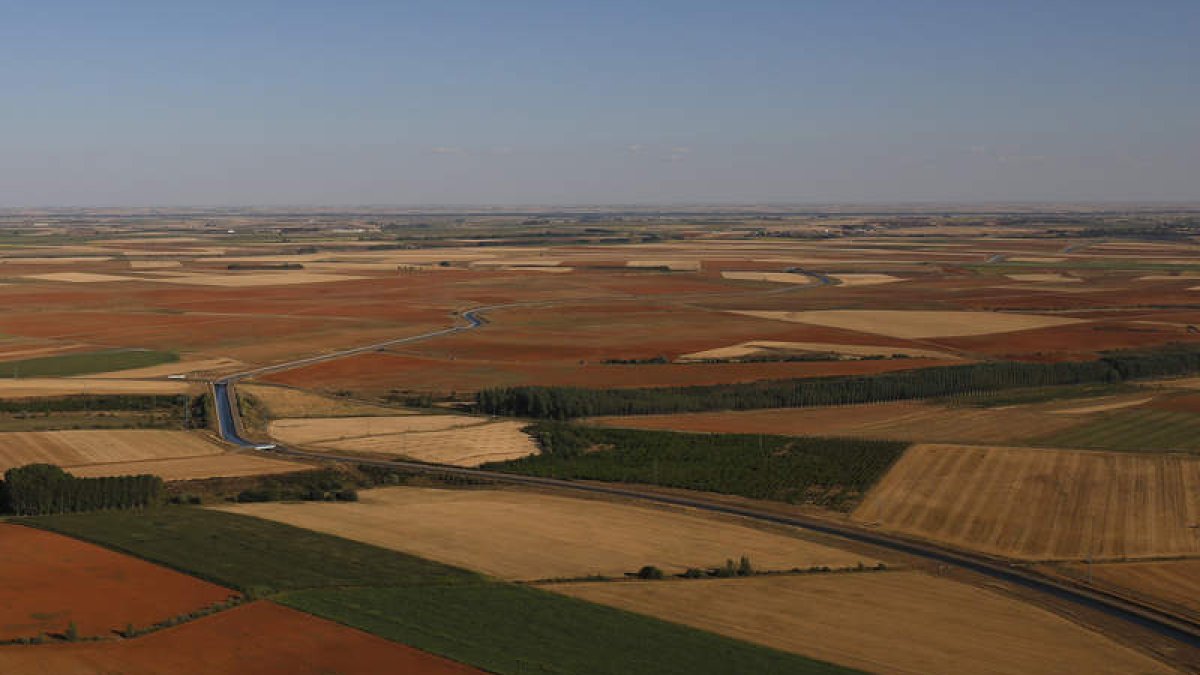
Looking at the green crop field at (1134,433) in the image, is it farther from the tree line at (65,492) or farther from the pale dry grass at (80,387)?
the pale dry grass at (80,387)

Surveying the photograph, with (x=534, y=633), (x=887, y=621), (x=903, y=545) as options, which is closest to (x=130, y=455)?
(x=534, y=633)

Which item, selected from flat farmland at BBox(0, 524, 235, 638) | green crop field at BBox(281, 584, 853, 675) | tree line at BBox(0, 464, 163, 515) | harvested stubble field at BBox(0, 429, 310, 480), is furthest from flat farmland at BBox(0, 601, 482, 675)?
harvested stubble field at BBox(0, 429, 310, 480)

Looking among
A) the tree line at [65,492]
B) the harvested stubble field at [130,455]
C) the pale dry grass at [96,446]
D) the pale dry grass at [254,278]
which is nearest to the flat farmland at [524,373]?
the pale dry grass at [96,446]

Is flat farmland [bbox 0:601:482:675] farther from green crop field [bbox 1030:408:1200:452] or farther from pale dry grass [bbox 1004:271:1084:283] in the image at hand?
pale dry grass [bbox 1004:271:1084:283]

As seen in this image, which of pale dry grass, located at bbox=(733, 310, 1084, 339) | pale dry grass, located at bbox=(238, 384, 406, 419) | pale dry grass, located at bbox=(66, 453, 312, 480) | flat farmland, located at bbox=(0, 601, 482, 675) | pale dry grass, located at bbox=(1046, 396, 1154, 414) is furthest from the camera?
pale dry grass, located at bbox=(733, 310, 1084, 339)

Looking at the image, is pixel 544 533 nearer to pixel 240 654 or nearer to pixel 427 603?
pixel 427 603
